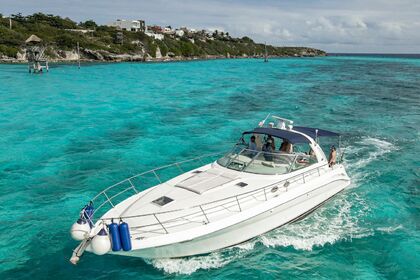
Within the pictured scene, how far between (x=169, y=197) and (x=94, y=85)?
47.7 m

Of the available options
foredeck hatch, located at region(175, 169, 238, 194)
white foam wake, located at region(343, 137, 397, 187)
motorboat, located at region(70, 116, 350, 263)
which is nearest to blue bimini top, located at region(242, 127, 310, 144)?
motorboat, located at region(70, 116, 350, 263)

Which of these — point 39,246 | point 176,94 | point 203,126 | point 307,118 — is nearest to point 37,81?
point 176,94

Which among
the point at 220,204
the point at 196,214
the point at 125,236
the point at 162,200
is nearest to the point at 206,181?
the point at 220,204

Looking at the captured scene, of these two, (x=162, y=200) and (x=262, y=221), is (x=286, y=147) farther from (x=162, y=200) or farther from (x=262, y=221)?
(x=162, y=200)

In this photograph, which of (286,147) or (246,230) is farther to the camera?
(286,147)

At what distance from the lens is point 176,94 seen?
47.0m

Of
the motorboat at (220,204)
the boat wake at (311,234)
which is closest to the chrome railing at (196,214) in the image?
the motorboat at (220,204)

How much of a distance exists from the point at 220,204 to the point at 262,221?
146cm

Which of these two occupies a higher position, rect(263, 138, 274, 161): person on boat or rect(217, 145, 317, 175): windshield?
rect(263, 138, 274, 161): person on boat

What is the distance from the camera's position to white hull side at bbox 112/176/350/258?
10117 mm

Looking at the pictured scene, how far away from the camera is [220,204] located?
11.4m

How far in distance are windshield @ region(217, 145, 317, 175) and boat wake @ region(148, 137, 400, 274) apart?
201cm

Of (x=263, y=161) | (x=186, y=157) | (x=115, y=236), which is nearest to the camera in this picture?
(x=115, y=236)

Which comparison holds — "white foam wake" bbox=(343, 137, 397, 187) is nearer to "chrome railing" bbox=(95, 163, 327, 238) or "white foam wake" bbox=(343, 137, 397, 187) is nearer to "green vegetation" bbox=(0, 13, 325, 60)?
"chrome railing" bbox=(95, 163, 327, 238)
